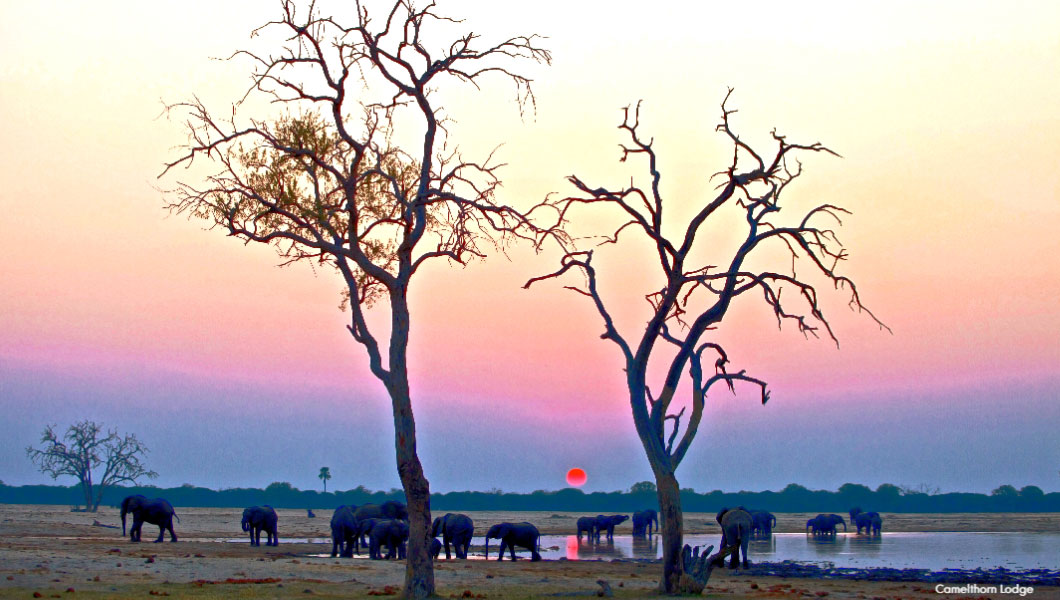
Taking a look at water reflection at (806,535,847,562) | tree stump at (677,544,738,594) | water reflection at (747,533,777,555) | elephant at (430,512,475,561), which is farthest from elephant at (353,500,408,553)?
tree stump at (677,544,738,594)

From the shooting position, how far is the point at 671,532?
2361cm

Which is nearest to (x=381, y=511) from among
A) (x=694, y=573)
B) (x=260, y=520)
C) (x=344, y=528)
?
(x=260, y=520)

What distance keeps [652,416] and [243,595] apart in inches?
381

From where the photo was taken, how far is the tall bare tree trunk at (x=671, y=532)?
77.2 feet

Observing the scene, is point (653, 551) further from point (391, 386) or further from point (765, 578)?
point (391, 386)

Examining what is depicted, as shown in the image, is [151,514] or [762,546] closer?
[151,514]

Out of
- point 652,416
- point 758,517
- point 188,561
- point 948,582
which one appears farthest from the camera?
point 758,517

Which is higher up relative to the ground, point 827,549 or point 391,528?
point 391,528

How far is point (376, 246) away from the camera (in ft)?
81.0

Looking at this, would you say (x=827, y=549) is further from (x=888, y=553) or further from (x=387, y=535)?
(x=387, y=535)

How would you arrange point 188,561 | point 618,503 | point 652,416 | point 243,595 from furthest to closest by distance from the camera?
1. point 618,503
2. point 188,561
3. point 652,416
4. point 243,595

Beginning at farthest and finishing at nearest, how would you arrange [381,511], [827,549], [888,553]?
1. [827,549]
2. [888,553]
3. [381,511]

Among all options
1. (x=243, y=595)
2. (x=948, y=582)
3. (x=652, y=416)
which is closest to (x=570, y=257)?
(x=652, y=416)

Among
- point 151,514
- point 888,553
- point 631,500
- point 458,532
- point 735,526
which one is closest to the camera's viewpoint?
point 735,526
